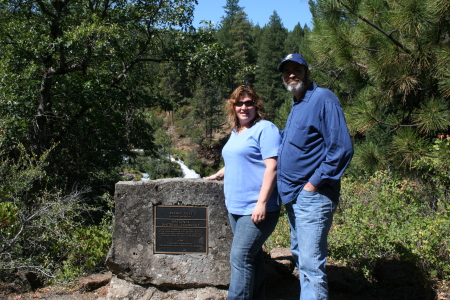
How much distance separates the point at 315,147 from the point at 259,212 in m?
0.60

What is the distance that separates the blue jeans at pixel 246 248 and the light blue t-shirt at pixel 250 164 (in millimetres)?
86

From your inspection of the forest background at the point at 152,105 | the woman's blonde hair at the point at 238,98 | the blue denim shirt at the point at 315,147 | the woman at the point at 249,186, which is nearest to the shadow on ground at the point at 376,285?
the forest background at the point at 152,105

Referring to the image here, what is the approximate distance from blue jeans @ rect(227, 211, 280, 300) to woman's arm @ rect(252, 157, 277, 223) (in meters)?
0.10

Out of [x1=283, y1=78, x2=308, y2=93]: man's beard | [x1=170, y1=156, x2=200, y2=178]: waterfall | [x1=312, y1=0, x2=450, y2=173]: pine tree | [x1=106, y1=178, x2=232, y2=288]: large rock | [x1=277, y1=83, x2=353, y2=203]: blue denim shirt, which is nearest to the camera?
[x1=277, y1=83, x2=353, y2=203]: blue denim shirt

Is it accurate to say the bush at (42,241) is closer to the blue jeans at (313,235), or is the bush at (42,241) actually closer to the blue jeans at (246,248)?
the blue jeans at (246,248)

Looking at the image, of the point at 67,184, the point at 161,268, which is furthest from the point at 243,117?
the point at 67,184

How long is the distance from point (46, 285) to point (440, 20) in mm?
5357

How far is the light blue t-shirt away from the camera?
296 cm

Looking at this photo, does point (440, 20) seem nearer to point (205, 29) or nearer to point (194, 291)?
point (194, 291)

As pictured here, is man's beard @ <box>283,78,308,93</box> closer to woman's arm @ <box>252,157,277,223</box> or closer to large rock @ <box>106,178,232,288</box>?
woman's arm @ <box>252,157,277,223</box>

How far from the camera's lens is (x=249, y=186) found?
2.99 metres

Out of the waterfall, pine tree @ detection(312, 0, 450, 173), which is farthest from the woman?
the waterfall

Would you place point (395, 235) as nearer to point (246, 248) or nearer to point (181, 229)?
point (246, 248)

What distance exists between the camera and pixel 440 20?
465cm
